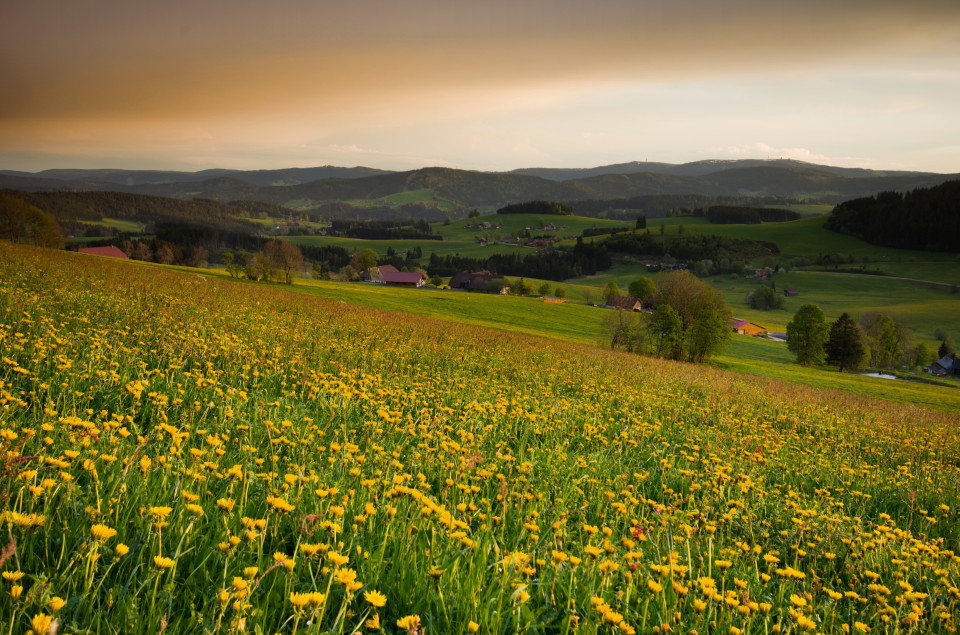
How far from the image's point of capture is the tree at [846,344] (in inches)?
2643

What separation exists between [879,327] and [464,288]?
271 ft

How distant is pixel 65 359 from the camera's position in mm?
5176

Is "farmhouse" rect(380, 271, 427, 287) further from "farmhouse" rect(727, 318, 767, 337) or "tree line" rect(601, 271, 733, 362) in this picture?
"tree line" rect(601, 271, 733, 362)

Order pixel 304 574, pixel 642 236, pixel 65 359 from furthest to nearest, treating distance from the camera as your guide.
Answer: pixel 642 236, pixel 65 359, pixel 304 574

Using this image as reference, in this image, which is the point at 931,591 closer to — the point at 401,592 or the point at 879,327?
the point at 401,592

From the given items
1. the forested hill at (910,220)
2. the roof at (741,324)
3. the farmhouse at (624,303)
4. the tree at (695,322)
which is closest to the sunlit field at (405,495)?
the tree at (695,322)

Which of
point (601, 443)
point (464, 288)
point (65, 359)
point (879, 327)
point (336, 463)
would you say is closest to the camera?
point (336, 463)

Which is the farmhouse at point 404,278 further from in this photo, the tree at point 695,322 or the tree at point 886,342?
the tree at point 886,342

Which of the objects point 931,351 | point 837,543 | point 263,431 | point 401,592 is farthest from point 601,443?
point 931,351

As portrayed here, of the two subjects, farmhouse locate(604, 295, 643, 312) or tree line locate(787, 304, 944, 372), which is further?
farmhouse locate(604, 295, 643, 312)

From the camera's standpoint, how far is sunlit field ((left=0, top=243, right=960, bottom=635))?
7.96ft

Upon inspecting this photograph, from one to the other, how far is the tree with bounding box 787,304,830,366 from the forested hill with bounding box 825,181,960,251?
143 meters

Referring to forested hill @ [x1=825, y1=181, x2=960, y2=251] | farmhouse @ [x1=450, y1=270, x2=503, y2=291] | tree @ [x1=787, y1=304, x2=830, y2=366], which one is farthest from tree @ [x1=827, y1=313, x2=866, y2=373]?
forested hill @ [x1=825, y1=181, x2=960, y2=251]

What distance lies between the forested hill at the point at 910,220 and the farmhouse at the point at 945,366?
326ft
